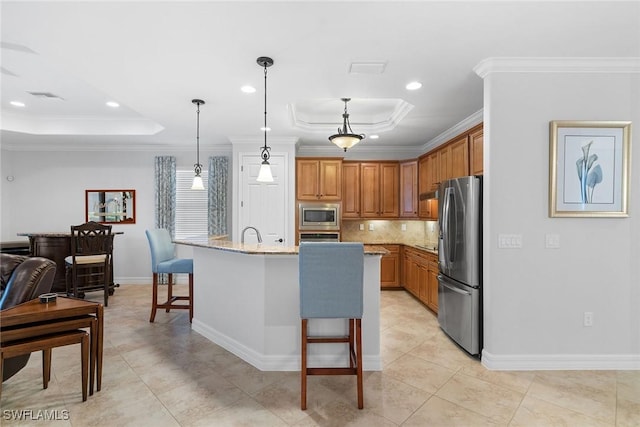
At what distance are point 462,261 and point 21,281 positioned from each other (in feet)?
12.2

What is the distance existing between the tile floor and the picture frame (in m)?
1.44

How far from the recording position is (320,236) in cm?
557

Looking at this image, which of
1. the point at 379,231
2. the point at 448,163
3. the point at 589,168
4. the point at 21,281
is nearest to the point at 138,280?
the point at 21,281

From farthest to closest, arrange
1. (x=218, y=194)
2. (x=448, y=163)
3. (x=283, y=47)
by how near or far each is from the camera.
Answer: (x=218, y=194)
(x=448, y=163)
(x=283, y=47)

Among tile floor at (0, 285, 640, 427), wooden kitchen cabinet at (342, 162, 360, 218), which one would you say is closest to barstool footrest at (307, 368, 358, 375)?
tile floor at (0, 285, 640, 427)

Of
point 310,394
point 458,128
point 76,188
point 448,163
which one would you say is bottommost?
point 310,394

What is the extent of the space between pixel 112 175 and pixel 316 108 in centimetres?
439

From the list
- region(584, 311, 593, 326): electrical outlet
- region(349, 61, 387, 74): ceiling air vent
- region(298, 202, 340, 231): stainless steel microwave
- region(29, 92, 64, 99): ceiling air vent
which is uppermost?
region(29, 92, 64, 99): ceiling air vent

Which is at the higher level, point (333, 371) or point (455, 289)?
point (455, 289)

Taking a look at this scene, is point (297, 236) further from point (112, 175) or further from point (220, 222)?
point (112, 175)

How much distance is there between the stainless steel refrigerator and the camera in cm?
297

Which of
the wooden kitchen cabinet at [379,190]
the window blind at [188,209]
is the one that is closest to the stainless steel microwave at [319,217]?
the wooden kitchen cabinet at [379,190]

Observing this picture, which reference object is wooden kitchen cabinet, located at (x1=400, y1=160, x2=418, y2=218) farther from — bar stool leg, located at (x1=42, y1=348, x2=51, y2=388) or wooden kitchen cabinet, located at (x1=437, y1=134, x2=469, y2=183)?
bar stool leg, located at (x1=42, y1=348, x2=51, y2=388)

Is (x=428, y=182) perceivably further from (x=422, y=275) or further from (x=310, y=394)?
(x=310, y=394)
